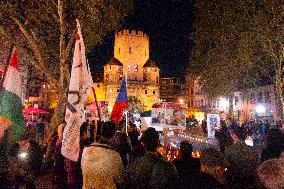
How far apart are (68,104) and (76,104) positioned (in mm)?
133

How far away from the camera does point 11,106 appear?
17.9 feet

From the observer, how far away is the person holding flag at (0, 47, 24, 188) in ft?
17.7

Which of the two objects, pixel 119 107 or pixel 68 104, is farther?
pixel 119 107

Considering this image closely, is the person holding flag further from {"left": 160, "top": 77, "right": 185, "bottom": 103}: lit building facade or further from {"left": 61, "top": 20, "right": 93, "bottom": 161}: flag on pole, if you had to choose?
{"left": 160, "top": 77, "right": 185, "bottom": 103}: lit building facade

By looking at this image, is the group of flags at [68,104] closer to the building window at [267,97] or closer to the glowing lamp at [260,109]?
the glowing lamp at [260,109]

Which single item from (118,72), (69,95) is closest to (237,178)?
(69,95)

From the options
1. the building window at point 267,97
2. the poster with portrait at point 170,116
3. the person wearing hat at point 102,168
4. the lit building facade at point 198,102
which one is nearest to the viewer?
the person wearing hat at point 102,168

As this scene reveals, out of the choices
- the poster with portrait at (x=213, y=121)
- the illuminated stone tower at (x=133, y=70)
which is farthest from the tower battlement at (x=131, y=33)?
the poster with portrait at (x=213, y=121)

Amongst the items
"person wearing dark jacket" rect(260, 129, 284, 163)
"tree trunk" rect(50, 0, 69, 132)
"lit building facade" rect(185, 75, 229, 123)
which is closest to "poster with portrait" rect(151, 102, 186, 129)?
"person wearing dark jacket" rect(260, 129, 284, 163)

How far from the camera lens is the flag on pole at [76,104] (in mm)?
5891

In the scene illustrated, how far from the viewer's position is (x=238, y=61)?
112 feet

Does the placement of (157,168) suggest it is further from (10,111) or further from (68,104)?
(10,111)

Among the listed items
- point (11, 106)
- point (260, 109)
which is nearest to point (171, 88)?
point (260, 109)

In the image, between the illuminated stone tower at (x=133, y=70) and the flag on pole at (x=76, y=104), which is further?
the illuminated stone tower at (x=133, y=70)
